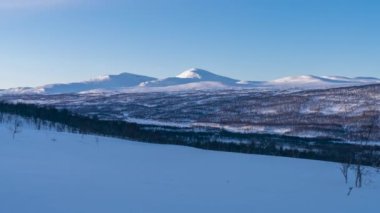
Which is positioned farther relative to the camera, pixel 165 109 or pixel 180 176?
pixel 165 109

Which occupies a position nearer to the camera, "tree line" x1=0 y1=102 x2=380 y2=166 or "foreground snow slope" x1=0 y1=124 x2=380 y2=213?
"foreground snow slope" x1=0 y1=124 x2=380 y2=213

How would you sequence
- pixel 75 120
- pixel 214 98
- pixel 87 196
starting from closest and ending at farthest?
pixel 87 196, pixel 75 120, pixel 214 98

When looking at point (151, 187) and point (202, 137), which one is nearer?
point (151, 187)

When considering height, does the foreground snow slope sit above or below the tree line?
above

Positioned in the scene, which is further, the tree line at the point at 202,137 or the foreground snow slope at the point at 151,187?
the tree line at the point at 202,137

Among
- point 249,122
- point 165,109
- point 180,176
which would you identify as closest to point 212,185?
point 180,176

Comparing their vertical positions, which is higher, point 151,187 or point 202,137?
point 151,187

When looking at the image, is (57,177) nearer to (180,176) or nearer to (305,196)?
(180,176)

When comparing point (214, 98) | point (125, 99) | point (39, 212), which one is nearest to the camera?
point (39, 212)
